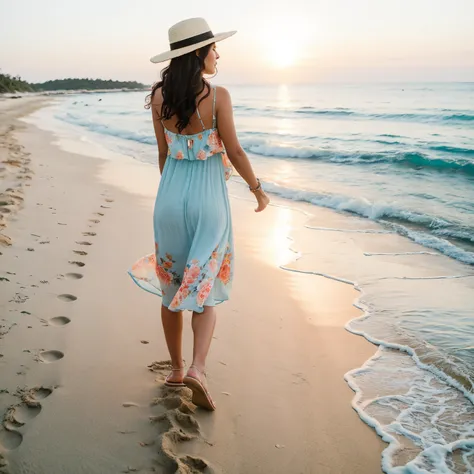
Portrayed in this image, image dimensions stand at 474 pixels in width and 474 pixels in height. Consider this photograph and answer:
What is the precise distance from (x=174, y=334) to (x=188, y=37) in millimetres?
1415

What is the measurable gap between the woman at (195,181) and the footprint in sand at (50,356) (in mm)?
748

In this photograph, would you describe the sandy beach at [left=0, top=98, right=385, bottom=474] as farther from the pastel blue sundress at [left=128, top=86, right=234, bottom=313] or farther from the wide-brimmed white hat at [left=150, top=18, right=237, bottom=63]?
the wide-brimmed white hat at [left=150, top=18, right=237, bottom=63]

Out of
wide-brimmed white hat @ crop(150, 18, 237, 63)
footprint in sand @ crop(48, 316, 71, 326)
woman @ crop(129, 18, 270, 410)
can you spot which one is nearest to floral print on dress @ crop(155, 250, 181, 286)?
woman @ crop(129, 18, 270, 410)

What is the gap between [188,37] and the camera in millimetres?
2166

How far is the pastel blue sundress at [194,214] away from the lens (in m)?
2.31

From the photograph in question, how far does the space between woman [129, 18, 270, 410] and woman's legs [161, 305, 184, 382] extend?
0.04m

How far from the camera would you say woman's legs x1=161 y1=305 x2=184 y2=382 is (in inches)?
101

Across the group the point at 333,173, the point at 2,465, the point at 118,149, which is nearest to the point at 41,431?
the point at 2,465

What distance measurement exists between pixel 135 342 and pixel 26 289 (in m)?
1.01

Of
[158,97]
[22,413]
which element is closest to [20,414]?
[22,413]

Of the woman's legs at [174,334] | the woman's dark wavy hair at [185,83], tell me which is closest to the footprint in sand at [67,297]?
the woman's legs at [174,334]

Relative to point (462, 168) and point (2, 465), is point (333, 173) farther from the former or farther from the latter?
point (2, 465)

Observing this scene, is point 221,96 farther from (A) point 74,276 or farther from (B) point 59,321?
(A) point 74,276

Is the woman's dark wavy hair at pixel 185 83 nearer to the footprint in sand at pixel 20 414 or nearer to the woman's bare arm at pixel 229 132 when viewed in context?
the woman's bare arm at pixel 229 132
